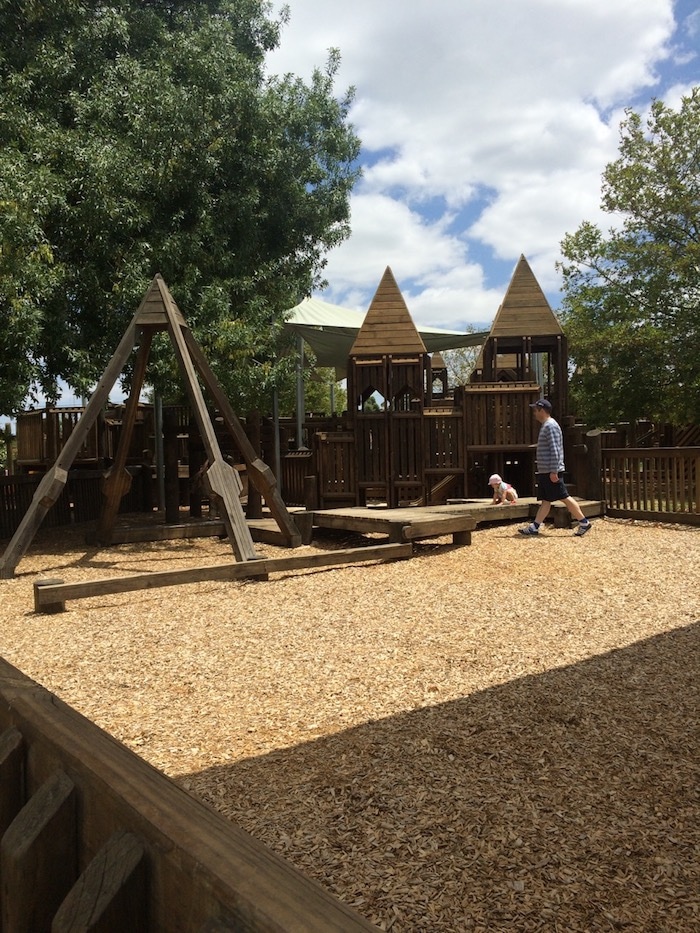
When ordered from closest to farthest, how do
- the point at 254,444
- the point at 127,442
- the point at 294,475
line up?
the point at 127,442
the point at 254,444
the point at 294,475

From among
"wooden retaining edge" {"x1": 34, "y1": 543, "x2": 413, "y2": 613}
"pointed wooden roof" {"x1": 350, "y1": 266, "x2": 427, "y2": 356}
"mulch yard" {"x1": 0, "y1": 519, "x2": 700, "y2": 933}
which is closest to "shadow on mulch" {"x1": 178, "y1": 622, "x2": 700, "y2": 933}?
"mulch yard" {"x1": 0, "y1": 519, "x2": 700, "y2": 933}

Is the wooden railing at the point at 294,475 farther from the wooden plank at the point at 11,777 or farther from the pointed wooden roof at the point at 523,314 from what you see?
the wooden plank at the point at 11,777

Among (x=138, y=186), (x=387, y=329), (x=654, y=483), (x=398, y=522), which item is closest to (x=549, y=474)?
(x=654, y=483)

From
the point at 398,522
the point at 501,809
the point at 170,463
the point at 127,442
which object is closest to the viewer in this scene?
the point at 501,809

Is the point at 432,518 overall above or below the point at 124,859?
below

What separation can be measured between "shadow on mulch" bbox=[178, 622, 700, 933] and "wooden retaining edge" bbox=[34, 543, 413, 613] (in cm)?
346

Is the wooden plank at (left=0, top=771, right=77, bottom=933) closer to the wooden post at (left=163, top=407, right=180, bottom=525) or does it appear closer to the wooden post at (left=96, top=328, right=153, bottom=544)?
the wooden post at (left=96, top=328, right=153, bottom=544)

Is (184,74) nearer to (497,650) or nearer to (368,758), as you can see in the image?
(497,650)

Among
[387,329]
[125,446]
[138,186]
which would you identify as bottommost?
[125,446]

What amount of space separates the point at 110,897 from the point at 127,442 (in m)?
9.14

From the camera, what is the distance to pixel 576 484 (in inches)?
470

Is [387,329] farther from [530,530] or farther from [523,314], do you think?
[530,530]

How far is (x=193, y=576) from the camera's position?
22.3ft

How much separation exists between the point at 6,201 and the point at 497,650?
7826 mm
